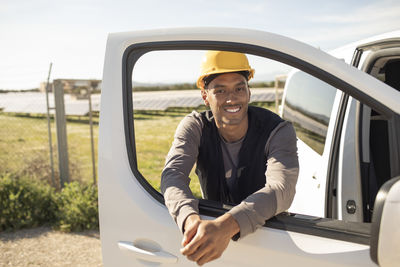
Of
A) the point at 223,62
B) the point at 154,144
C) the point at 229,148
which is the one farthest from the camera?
the point at 154,144

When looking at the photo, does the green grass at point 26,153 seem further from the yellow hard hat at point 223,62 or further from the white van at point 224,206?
the yellow hard hat at point 223,62

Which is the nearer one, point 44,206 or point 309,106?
point 309,106

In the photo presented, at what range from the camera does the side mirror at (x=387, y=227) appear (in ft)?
3.12

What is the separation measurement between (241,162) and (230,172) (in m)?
0.08

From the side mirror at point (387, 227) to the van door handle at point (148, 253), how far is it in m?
0.68

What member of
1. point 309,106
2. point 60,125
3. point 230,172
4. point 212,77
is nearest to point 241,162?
point 230,172

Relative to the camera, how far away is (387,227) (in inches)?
37.6

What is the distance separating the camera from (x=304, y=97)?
3086 mm

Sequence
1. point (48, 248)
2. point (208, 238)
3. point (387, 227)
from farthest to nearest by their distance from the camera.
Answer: point (48, 248) < point (208, 238) < point (387, 227)

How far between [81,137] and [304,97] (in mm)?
11567

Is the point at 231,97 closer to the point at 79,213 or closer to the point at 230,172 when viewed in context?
the point at 230,172

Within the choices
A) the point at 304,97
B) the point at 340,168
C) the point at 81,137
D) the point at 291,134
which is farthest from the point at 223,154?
the point at 81,137

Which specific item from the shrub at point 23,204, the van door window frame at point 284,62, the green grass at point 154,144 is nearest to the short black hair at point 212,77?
the van door window frame at point 284,62

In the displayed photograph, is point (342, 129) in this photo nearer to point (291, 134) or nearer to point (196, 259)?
point (291, 134)
